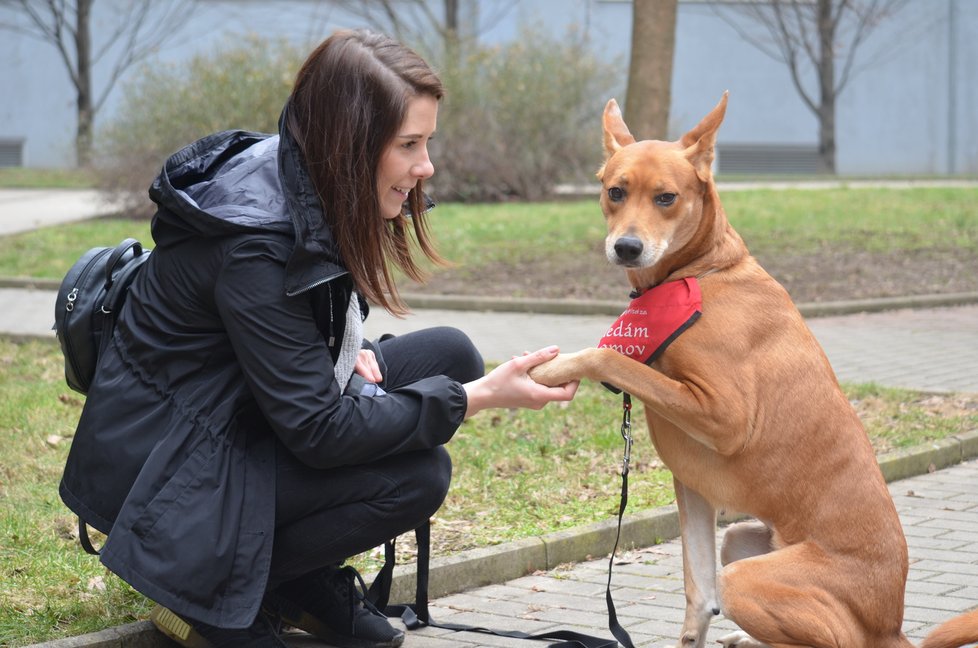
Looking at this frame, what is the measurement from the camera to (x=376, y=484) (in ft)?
11.8

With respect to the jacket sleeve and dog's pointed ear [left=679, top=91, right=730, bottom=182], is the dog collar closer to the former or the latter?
→ dog's pointed ear [left=679, top=91, right=730, bottom=182]

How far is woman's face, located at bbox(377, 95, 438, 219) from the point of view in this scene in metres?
Answer: 3.54

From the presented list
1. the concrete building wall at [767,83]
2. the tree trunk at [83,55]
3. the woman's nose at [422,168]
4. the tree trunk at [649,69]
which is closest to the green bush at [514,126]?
the tree trunk at [649,69]

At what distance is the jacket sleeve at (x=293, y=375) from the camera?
132 inches

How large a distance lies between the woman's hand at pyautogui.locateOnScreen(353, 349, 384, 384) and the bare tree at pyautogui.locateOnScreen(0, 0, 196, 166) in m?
26.4

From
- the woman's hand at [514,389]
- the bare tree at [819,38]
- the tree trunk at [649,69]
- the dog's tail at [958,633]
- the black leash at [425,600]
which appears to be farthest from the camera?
the bare tree at [819,38]

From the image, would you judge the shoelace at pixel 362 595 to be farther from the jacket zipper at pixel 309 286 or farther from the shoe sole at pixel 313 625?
the jacket zipper at pixel 309 286

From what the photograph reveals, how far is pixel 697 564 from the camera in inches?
150

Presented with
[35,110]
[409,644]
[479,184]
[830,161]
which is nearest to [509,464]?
[409,644]

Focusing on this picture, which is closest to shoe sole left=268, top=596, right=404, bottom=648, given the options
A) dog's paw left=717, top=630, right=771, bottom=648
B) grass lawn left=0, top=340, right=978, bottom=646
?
grass lawn left=0, top=340, right=978, bottom=646

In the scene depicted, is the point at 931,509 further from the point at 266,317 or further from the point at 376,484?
the point at 266,317

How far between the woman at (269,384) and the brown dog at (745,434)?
1.42ft

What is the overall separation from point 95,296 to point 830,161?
28394mm

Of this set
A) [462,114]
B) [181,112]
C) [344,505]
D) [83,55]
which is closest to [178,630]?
[344,505]
